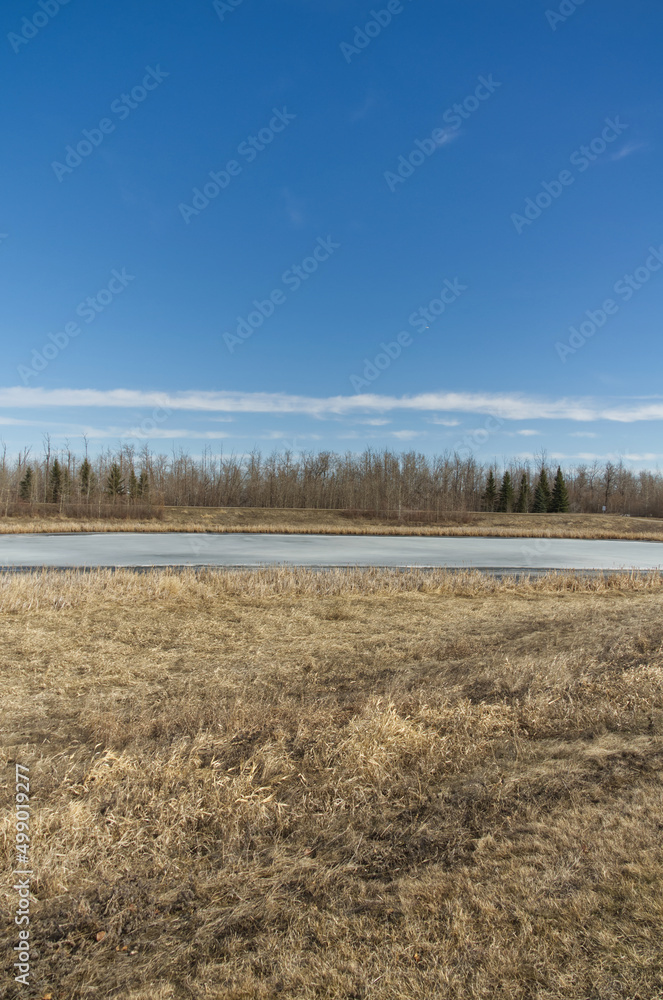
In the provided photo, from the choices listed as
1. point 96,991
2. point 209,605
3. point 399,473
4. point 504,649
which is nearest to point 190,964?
point 96,991

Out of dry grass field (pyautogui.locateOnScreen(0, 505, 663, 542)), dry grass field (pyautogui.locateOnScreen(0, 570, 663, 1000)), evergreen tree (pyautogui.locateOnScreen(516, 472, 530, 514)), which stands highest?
evergreen tree (pyautogui.locateOnScreen(516, 472, 530, 514))

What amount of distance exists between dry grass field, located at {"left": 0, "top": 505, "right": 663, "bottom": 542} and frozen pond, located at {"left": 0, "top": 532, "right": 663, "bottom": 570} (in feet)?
20.0

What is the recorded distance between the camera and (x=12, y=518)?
4334cm

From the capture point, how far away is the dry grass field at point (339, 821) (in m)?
2.44

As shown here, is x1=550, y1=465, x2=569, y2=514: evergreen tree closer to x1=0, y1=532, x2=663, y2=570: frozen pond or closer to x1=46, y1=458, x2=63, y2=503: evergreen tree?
x1=0, y1=532, x2=663, y2=570: frozen pond

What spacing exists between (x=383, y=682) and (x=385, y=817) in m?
3.22

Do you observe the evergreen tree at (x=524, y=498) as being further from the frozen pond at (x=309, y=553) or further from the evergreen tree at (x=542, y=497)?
the frozen pond at (x=309, y=553)

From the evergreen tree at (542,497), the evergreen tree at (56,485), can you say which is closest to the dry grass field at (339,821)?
the evergreen tree at (56,485)

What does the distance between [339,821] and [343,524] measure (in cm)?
4338

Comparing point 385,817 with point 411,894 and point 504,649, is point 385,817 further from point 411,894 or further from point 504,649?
point 504,649

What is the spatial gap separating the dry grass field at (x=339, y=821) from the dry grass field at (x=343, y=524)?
97.9 ft

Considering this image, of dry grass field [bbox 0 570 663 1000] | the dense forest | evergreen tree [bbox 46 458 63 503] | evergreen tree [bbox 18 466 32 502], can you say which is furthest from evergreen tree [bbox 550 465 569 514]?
dry grass field [bbox 0 570 663 1000]

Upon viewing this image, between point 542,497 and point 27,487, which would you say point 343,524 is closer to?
point 542,497

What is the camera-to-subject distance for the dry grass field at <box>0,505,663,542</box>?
3772 cm
